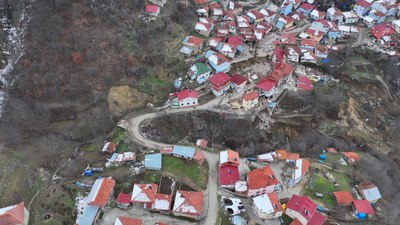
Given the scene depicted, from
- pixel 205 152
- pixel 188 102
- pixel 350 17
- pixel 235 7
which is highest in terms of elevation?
pixel 235 7

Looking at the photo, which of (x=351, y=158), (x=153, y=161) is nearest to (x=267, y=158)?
(x=351, y=158)

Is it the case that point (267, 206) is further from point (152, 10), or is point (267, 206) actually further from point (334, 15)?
point (334, 15)

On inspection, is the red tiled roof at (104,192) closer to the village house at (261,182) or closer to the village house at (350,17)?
the village house at (261,182)

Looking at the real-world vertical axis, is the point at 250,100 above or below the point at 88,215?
above

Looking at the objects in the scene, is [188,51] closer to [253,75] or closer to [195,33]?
[195,33]

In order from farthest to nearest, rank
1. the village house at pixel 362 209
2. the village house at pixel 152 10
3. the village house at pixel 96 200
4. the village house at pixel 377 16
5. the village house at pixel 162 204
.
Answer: the village house at pixel 377 16 < the village house at pixel 152 10 < the village house at pixel 362 209 < the village house at pixel 162 204 < the village house at pixel 96 200

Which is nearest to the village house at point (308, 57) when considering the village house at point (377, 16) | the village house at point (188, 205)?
the village house at point (377, 16)

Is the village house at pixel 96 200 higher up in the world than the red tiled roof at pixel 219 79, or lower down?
lower down
